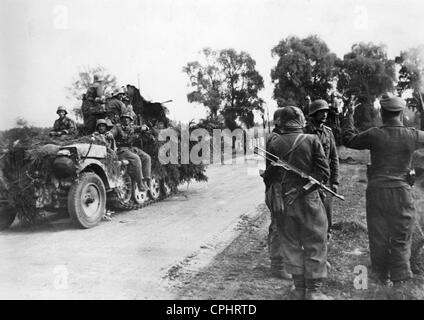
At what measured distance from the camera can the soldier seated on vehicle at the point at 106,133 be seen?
30.8ft

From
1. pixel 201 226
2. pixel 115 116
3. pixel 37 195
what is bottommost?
pixel 201 226

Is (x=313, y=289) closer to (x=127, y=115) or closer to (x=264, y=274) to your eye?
(x=264, y=274)

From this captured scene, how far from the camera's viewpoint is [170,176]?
12023 mm

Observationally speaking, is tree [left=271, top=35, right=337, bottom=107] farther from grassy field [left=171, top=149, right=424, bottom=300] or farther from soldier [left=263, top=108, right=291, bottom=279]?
soldier [left=263, top=108, right=291, bottom=279]

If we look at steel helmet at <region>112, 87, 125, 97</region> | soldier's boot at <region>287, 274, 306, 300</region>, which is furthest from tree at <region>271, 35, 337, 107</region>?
soldier's boot at <region>287, 274, 306, 300</region>

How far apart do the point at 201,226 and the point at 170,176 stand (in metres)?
3.89

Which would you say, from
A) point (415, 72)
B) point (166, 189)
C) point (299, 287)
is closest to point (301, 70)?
point (415, 72)

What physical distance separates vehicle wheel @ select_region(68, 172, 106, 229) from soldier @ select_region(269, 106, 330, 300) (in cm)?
439

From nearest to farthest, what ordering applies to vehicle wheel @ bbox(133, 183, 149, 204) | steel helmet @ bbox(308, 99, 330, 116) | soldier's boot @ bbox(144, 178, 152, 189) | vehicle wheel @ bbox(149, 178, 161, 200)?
steel helmet @ bbox(308, 99, 330, 116) → vehicle wheel @ bbox(133, 183, 149, 204) → soldier's boot @ bbox(144, 178, 152, 189) → vehicle wheel @ bbox(149, 178, 161, 200)

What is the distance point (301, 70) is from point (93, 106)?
67.8ft

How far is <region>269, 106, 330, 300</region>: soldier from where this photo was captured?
457cm
